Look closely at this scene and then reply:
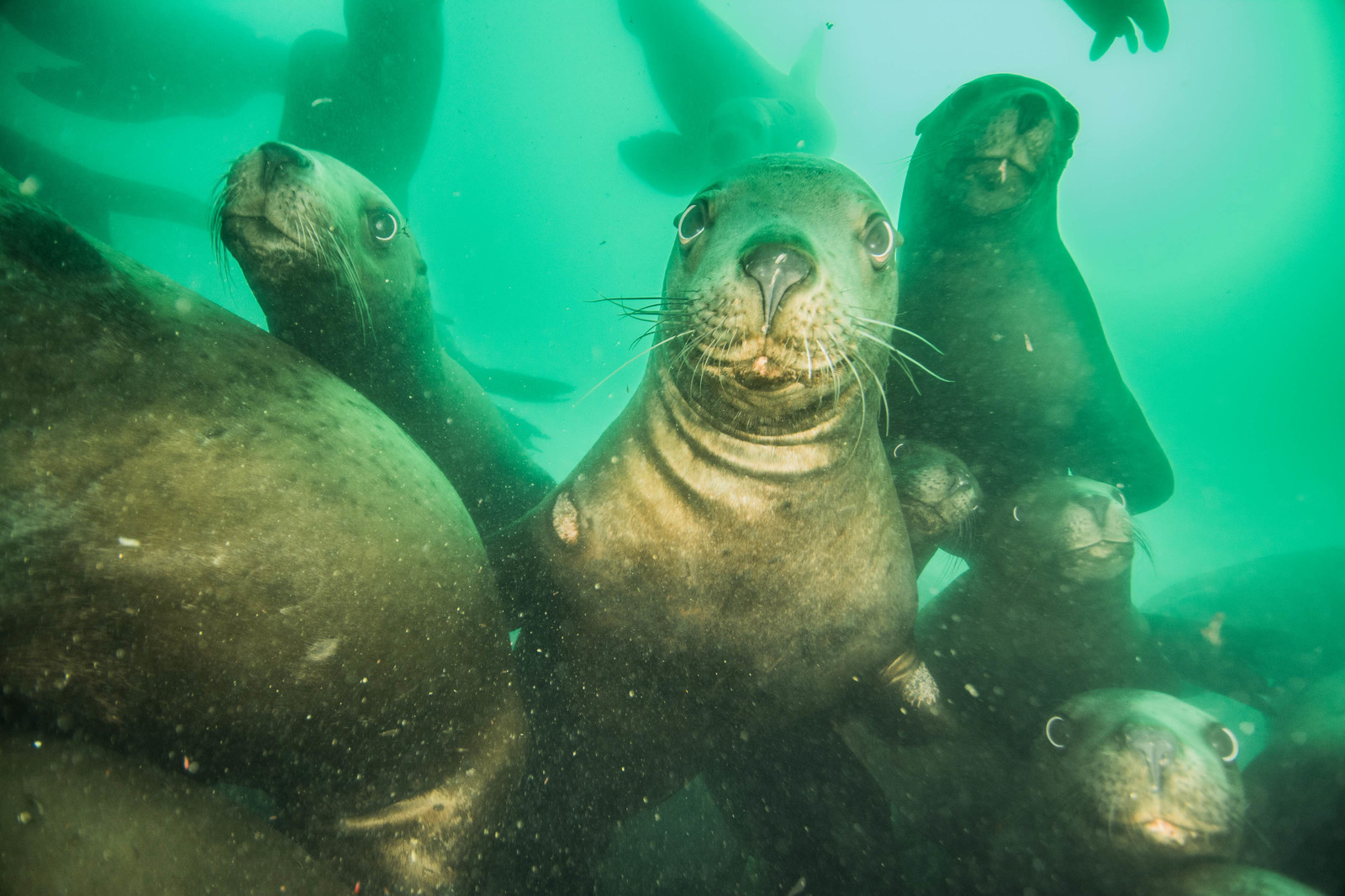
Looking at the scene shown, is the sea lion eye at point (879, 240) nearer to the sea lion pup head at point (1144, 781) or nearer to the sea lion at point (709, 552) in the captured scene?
the sea lion at point (709, 552)

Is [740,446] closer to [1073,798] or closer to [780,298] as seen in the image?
[780,298]

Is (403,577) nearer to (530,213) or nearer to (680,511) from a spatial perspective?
(680,511)

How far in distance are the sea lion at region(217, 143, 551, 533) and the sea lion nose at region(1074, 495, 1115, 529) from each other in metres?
3.52

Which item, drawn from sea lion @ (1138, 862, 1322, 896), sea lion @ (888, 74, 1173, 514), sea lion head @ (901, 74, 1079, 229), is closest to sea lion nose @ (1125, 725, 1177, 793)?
sea lion @ (1138, 862, 1322, 896)

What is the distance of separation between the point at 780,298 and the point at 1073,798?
255 centimetres

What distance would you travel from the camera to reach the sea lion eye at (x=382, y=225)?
2516 mm

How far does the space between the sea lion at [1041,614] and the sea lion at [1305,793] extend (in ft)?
2.28

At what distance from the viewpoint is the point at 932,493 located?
282cm

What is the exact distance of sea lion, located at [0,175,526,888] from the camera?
100cm

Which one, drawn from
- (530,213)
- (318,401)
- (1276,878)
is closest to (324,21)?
(530,213)

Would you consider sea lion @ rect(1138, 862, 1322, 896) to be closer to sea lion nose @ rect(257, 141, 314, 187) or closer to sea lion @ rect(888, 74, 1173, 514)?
sea lion @ rect(888, 74, 1173, 514)

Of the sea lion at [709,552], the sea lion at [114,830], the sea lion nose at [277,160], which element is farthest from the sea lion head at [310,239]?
the sea lion at [114,830]

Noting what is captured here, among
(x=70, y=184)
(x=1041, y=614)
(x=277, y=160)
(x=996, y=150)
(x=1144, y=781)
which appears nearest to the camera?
(x=277, y=160)

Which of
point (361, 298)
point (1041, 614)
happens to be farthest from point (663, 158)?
point (1041, 614)
